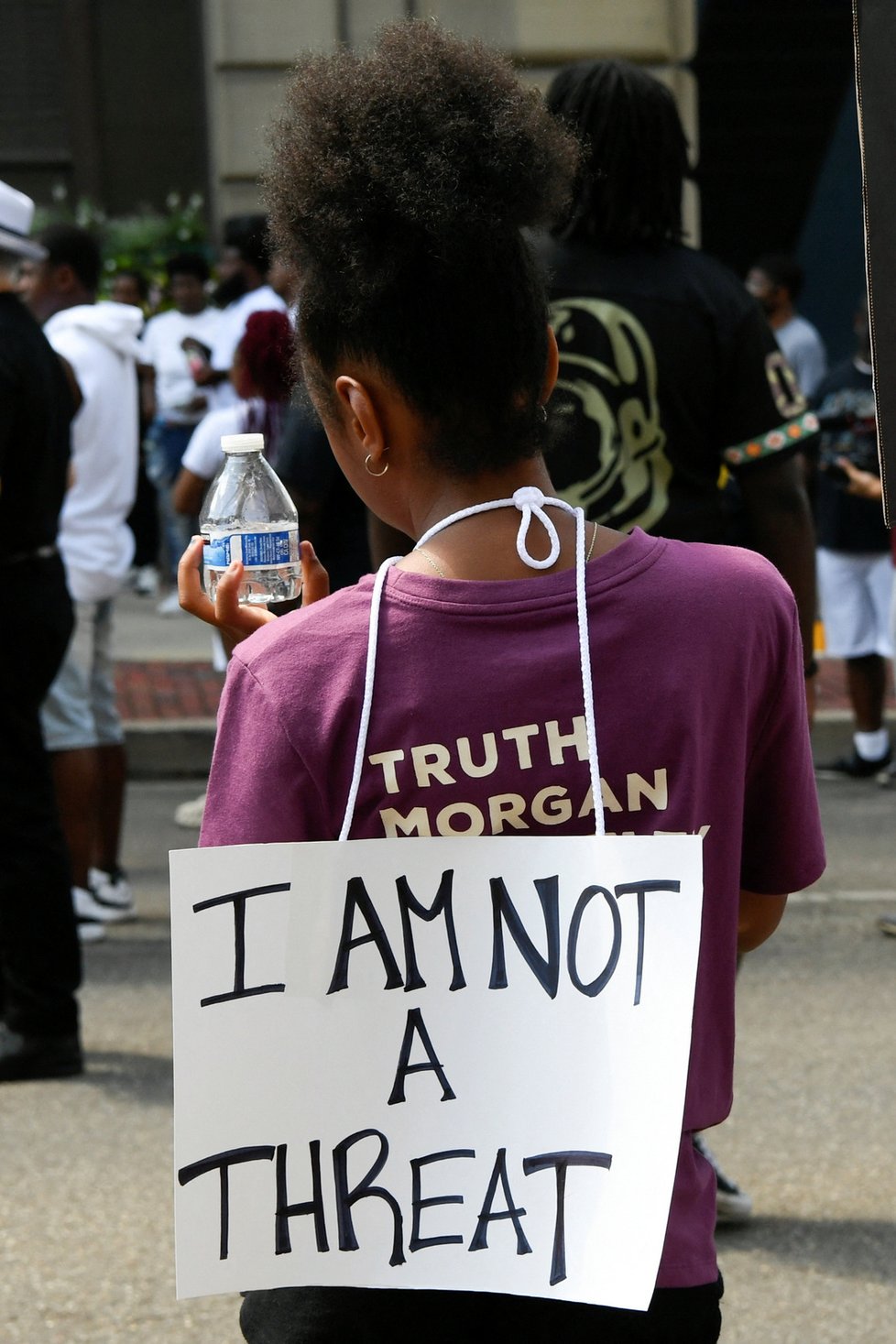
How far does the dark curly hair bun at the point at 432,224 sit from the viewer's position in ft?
5.08

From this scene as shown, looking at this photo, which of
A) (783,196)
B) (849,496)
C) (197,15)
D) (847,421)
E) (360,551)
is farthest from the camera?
(197,15)

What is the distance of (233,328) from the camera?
353 inches

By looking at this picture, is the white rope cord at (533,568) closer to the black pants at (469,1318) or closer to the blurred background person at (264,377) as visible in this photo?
the black pants at (469,1318)

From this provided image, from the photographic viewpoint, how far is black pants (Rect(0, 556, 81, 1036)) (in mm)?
4555

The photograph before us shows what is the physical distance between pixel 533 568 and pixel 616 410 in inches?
73.6

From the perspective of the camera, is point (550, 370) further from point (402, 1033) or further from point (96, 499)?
point (96, 499)

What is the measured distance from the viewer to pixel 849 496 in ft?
27.0

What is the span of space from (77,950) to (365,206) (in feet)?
11.0

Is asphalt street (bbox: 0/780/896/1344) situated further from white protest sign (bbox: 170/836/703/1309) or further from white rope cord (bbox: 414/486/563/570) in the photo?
white rope cord (bbox: 414/486/563/570)

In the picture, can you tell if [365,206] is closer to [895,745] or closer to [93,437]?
[93,437]

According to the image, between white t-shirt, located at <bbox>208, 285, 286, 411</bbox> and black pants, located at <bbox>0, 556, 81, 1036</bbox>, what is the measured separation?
132 inches

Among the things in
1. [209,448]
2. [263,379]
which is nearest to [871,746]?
[209,448]

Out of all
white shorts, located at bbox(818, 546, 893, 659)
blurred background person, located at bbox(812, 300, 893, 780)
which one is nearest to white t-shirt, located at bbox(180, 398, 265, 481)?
blurred background person, located at bbox(812, 300, 893, 780)

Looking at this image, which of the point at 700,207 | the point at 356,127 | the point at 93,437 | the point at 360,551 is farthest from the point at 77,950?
the point at 700,207
